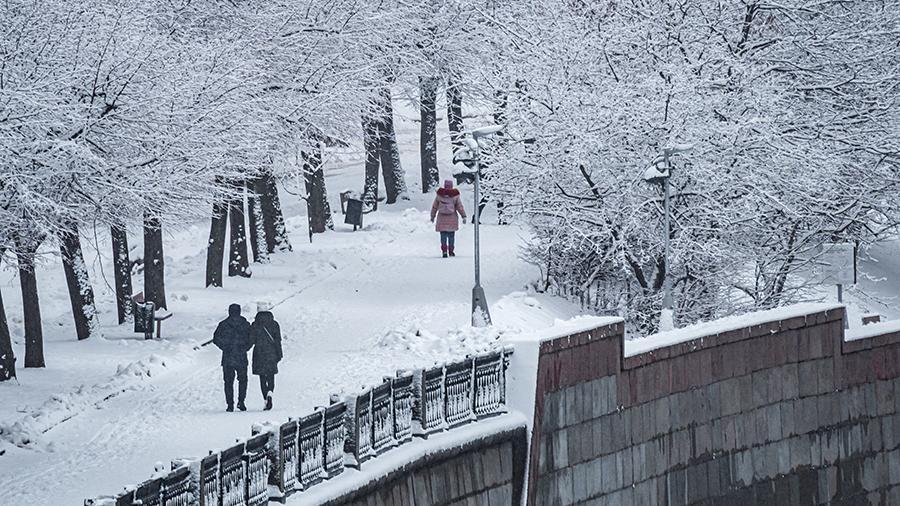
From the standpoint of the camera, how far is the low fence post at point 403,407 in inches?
713

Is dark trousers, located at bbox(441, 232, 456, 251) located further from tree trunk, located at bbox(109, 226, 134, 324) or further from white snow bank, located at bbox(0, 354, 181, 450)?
white snow bank, located at bbox(0, 354, 181, 450)

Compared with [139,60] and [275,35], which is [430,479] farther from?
[275,35]

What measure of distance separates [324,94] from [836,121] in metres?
9.59

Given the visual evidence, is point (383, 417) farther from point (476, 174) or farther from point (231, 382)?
point (476, 174)

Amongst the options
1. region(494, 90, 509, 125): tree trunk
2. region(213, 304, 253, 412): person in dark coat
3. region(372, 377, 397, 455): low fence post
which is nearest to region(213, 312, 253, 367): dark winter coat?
region(213, 304, 253, 412): person in dark coat

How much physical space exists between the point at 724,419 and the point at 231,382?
22.4 feet

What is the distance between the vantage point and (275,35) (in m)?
34.2

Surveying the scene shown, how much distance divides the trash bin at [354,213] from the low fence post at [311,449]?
2665 cm

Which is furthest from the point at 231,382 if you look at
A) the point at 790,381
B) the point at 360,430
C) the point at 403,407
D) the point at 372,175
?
the point at 372,175

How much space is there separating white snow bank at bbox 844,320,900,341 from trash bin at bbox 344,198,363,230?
680 inches

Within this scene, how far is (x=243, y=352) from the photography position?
21688 millimetres

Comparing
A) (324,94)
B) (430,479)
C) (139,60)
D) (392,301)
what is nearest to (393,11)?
(324,94)

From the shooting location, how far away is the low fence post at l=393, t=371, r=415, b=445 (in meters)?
18.1

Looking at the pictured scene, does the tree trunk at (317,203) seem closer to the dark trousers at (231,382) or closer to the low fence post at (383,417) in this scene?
the dark trousers at (231,382)
